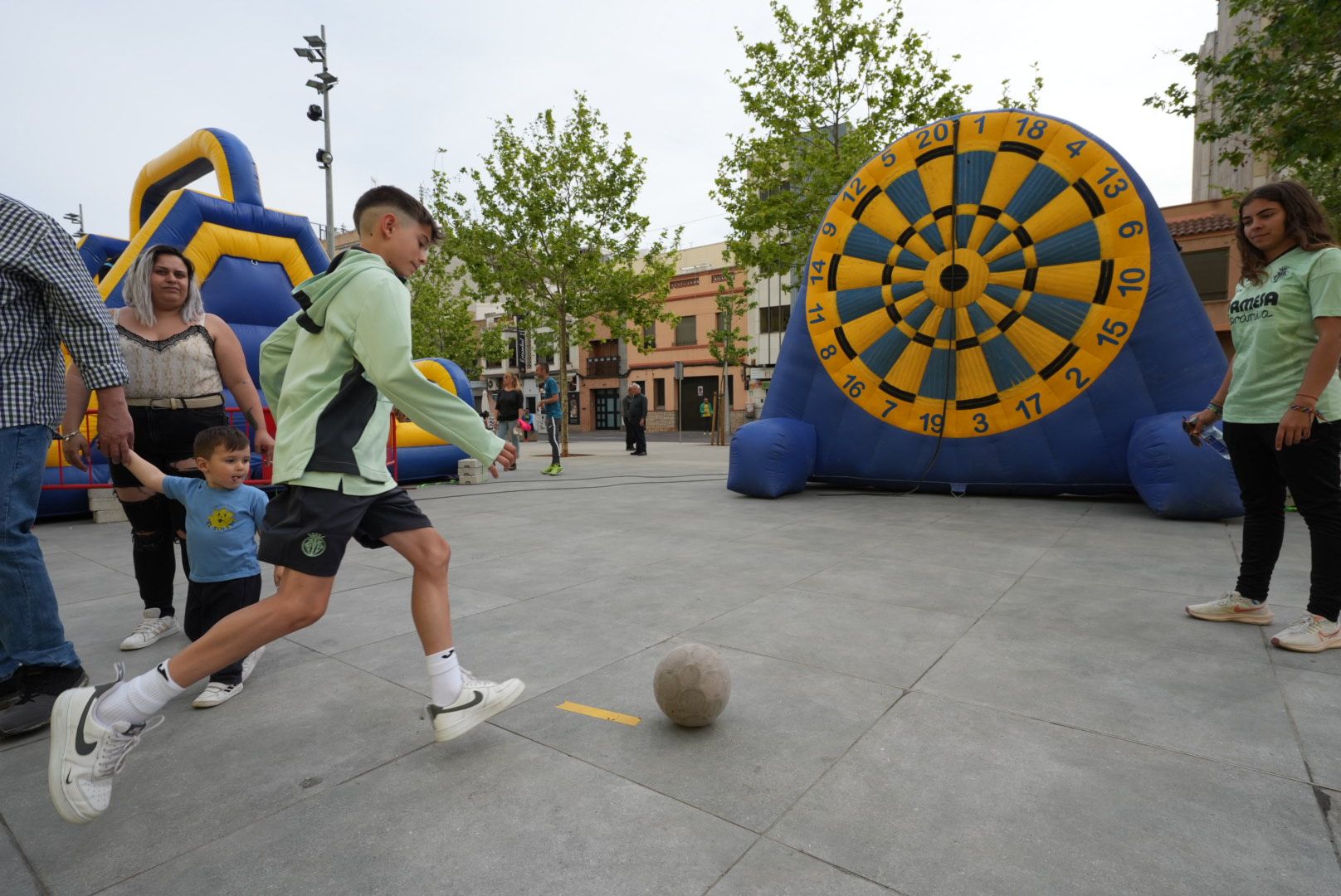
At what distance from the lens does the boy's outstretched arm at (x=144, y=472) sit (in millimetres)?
3002

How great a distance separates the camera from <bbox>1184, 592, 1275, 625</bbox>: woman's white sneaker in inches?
135

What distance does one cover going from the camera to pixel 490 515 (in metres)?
7.49

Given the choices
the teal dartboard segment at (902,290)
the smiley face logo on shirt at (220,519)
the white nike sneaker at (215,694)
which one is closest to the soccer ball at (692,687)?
the white nike sneaker at (215,694)

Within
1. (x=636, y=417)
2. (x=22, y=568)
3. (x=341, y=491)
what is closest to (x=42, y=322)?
(x=22, y=568)

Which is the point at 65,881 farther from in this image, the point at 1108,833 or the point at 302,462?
the point at 1108,833

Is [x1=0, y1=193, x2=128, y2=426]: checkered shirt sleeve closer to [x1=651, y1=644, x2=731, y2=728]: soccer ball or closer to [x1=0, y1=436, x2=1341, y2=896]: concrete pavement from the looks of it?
[x1=0, y1=436, x2=1341, y2=896]: concrete pavement

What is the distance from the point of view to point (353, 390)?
2.30 m

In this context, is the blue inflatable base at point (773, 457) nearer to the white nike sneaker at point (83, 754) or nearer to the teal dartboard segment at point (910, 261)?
the teal dartboard segment at point (910, 261)

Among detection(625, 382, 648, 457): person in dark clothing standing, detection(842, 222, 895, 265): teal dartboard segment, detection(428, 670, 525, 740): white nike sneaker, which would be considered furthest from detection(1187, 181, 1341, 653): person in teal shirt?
detection(625, 382, 648, 457): person in dark clothing standing

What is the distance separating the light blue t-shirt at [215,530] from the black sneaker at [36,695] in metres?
0.54

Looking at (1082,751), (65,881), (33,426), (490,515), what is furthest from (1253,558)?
(490,515)

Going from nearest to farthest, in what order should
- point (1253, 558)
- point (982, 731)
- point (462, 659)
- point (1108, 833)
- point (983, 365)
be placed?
point (1108, 833), point (982, 731), point (462, 659), point (1253, 558), point (983, 365)

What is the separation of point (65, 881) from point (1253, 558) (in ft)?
15.1

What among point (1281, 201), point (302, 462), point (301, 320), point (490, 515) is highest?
point (1281, 201)
